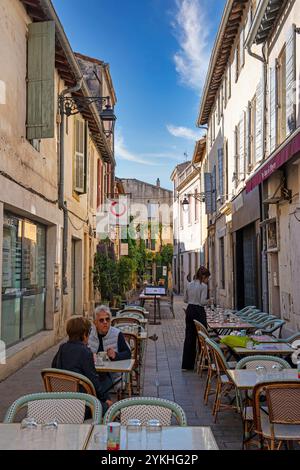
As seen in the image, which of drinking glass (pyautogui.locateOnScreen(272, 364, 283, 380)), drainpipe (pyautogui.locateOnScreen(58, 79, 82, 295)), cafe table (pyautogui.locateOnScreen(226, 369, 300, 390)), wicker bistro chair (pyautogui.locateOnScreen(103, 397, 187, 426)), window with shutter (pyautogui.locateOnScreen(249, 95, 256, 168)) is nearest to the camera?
wicker bistro chair (pyautogui.locateOnScreen(103, 397, 187, 426))

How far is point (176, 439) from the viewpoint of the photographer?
3010mm

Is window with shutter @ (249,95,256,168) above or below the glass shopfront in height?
above

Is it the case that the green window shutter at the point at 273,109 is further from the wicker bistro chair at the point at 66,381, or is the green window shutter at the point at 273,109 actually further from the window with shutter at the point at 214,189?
the window with shutter at the point at 214,189

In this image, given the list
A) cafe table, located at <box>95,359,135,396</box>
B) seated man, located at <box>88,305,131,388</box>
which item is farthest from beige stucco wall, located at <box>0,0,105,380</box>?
cafe table, located at <box>95,359,135,396</box>

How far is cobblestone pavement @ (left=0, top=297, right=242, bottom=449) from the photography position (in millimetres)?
5819

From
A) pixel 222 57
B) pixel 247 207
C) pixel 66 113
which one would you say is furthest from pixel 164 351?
pixel 222 57

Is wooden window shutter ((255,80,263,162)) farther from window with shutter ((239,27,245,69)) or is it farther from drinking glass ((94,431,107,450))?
drinking glass ((94,431,107,450))

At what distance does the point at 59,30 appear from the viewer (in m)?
10.3

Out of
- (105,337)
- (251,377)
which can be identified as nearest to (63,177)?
(105,337)

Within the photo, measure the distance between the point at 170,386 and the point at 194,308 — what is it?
1.49 meters

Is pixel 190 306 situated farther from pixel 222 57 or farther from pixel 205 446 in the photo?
pixel 222 57

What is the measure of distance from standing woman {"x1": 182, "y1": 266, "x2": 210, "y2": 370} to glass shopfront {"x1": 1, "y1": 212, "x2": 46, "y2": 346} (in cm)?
297

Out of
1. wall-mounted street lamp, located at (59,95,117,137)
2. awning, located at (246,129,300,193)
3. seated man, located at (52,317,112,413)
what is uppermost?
wall-mounted street lamp, located at (59,95,117,137)

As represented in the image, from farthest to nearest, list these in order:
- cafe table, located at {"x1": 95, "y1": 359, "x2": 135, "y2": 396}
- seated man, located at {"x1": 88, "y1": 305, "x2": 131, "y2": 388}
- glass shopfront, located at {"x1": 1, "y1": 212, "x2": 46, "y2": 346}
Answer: glass shopfront, located at {"x1": 1, "y1": 212, "x2": 46, "y2": 346}
seated man, located at {"x1": 88, "y1": 305, "x2": 131, "y2": 388}
cafe table, located at {"x1": 95, "y1": 359, "x2": 135, "y2": 396}
